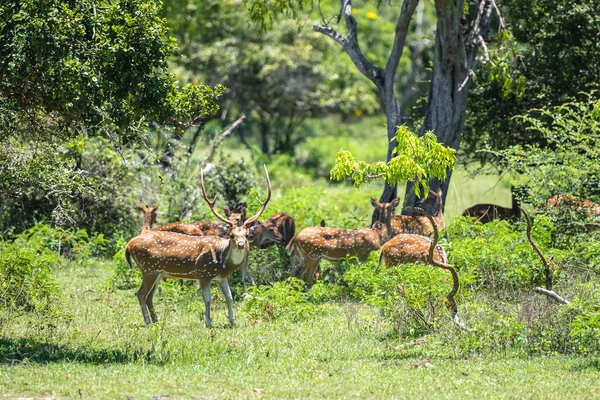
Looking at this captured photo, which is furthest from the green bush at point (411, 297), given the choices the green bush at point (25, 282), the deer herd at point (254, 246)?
the green bush at point (25, 282)

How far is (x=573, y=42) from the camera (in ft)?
61.4

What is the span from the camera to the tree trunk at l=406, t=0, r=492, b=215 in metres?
17.0

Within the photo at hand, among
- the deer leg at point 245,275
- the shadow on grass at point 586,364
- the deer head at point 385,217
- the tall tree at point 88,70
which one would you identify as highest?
the tall tree at point 88,70

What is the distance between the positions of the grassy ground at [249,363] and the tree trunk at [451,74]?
485cm

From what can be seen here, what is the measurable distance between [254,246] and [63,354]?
576 cm

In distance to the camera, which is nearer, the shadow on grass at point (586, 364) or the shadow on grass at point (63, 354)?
the shadow on grass at point (586, 364)

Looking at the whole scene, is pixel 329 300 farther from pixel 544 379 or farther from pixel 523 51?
pixel 523 51

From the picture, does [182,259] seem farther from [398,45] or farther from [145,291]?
[398,45]

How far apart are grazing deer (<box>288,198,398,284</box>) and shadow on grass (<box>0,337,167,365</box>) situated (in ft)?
15.1

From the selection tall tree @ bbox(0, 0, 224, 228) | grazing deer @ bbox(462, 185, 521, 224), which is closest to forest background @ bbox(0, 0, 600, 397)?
tall tree @ bbox(0, 0, 224, 228)

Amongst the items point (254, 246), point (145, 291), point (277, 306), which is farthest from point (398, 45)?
point (145, 291)

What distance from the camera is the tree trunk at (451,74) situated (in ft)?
55.8

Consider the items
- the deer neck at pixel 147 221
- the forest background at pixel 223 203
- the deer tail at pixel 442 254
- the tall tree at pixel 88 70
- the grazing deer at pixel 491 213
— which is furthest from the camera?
the grazing deer at pixel 491 213

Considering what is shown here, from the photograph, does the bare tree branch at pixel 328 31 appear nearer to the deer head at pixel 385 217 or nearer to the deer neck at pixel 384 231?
the deer head at pixel 385 217
